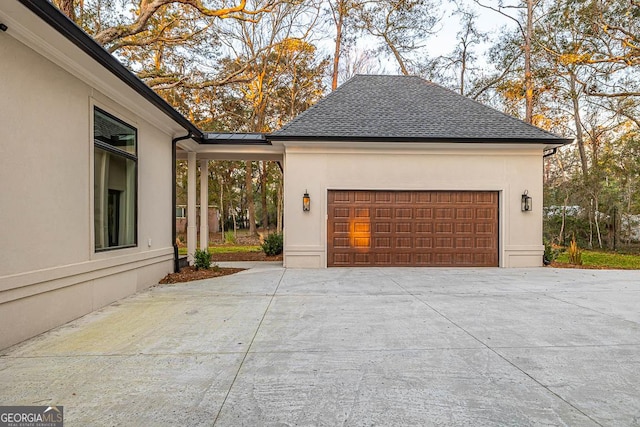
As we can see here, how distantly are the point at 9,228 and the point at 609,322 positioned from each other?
22.4ft

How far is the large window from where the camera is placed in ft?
16.9

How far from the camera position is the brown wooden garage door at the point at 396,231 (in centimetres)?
919

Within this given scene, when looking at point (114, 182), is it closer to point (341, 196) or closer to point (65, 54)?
point (65, 54)

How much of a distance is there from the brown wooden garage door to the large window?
4.67m

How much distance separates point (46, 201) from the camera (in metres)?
4.02

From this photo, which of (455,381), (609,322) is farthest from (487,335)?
(609,322)

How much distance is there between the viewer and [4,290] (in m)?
3.40

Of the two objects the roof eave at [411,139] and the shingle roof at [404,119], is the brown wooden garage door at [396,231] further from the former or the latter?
the shingle roof at [404,119]

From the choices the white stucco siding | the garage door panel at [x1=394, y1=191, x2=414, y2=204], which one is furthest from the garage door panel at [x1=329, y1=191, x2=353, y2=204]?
the white stucco siding

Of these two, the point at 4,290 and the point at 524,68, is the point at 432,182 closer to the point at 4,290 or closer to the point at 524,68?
the point at 4,290

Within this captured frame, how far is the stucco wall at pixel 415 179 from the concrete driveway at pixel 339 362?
3.43m

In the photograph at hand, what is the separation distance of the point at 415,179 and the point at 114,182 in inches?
267

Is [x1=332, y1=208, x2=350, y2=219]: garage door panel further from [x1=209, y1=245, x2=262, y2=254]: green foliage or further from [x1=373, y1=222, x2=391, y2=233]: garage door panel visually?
[x1=209, y1=245, x2=262, y2=254]: green foliage

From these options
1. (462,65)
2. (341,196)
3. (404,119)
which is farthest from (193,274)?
(462,65)
